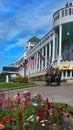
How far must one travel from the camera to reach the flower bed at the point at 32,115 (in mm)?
5992

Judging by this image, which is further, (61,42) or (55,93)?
(61,42)

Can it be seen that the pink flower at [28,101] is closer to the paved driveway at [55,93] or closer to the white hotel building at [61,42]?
the paved driveway at [55,93]

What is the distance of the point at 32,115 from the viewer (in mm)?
7879

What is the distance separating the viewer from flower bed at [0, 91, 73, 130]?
5992mm

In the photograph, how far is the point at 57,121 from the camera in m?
7.02

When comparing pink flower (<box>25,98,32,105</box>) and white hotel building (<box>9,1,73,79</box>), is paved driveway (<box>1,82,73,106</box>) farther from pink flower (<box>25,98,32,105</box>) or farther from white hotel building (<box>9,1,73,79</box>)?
white hotel building (<box>9,1,73,79</box>)

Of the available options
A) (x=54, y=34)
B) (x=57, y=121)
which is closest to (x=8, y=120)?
(x=57, y=121)

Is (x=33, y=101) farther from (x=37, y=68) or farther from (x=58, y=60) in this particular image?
(x=37, y=68)

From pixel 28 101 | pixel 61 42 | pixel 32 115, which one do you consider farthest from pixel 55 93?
pixel 61 42

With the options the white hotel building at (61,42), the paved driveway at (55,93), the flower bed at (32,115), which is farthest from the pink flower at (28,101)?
the white hotel building at (61,42)

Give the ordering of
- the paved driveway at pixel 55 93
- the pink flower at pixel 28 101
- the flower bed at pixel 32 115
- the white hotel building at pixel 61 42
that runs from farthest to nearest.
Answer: the white hotel building at pixel 61 42, the paved driveway at pixel 55 93, the pink flower at pixel 28 101, the flower bed at pixel 32 115

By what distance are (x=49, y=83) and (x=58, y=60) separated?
3275 centimetres

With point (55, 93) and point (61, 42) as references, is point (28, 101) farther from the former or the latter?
point (61, 42)

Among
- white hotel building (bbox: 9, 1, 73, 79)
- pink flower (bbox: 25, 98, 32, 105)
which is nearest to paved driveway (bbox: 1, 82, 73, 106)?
pink flower (bbox: 25, 98, 32, 105)
